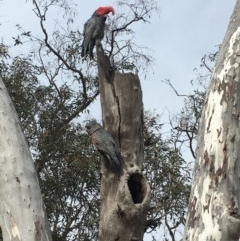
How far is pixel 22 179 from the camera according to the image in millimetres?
3553

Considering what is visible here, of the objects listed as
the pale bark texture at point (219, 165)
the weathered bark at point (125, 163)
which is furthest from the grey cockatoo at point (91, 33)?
the pale bark texture at point (219, 165)

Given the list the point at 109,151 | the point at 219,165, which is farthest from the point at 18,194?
the point at 219,165

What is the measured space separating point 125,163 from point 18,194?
29.7 inches

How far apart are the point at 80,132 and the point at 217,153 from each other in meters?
5.89

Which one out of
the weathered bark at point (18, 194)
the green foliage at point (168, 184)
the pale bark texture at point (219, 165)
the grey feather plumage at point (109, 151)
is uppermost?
the green foliage at point (168, 184)

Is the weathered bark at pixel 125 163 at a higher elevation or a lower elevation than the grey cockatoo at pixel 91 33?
lower

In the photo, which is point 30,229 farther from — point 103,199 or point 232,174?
point 232,174

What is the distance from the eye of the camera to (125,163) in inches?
158

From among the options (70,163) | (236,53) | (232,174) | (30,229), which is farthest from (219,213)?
(70,163)

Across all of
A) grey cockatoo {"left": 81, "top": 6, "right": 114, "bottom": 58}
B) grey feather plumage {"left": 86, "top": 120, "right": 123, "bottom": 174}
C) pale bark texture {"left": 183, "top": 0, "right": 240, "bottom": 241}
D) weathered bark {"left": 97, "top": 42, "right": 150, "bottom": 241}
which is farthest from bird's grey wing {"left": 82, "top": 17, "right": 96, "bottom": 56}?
pale bark texture {"left": 183, "top": 0, "right": 240, "bottom": 241}

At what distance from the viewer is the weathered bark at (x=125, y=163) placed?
3.85m

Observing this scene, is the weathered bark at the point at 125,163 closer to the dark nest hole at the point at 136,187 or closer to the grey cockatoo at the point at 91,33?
the dark nest hole at the point at 136,187

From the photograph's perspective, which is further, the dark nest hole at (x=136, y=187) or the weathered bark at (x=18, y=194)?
the dark nest hole at (x=136, y=187)

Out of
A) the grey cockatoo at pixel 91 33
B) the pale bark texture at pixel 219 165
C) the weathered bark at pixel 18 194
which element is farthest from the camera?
the grey cockatoo at pixel 91 33
